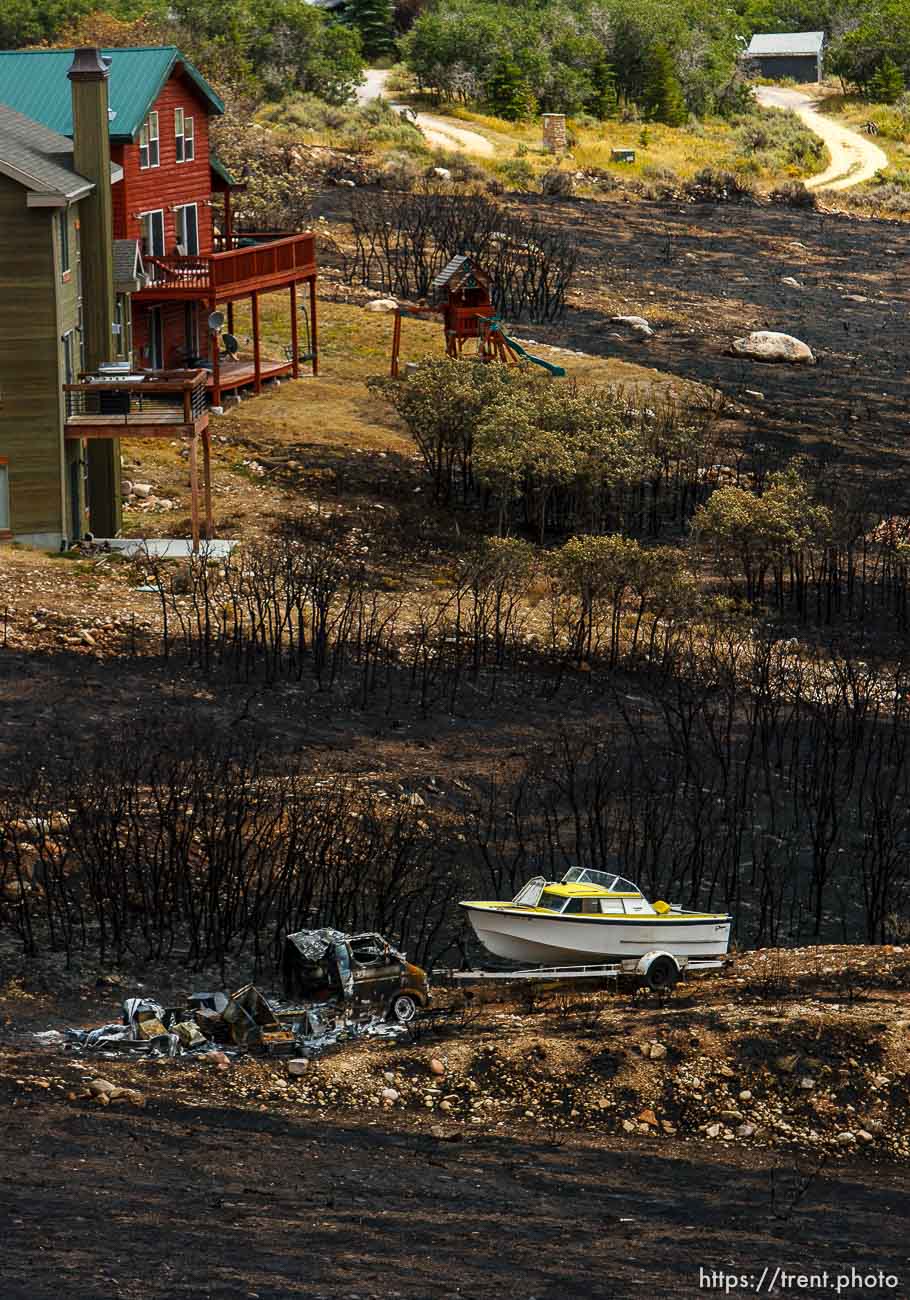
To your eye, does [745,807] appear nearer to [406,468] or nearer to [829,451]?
[406,468]

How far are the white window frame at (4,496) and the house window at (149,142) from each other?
14.4 meters

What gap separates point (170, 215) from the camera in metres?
53.5

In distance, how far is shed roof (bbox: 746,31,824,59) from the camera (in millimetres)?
139125

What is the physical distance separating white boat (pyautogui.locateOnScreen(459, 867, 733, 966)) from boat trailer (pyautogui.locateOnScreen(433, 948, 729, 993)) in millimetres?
99

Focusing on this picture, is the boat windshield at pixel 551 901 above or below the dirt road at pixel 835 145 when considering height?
below

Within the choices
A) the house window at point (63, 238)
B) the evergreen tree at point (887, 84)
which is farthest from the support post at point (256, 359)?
the evergreen tree at point (887, 84)

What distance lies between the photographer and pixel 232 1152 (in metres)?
19.0

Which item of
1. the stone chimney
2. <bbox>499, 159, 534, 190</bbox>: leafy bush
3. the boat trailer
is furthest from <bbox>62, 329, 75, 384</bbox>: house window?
the stone chimney

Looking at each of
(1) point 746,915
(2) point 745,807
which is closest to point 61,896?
(1) point 746,915

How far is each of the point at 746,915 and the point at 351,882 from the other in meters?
5.79

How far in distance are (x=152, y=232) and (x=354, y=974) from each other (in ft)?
113

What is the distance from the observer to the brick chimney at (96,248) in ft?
137

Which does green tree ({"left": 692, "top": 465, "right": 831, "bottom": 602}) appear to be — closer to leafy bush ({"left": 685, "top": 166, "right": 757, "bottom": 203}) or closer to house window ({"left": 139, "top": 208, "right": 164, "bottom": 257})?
house window ({"left": 139, "top": 208, "right": 164, "bottom": 257})

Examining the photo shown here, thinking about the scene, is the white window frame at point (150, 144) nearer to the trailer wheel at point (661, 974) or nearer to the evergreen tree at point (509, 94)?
the trailer wheel at point (661, 974)
